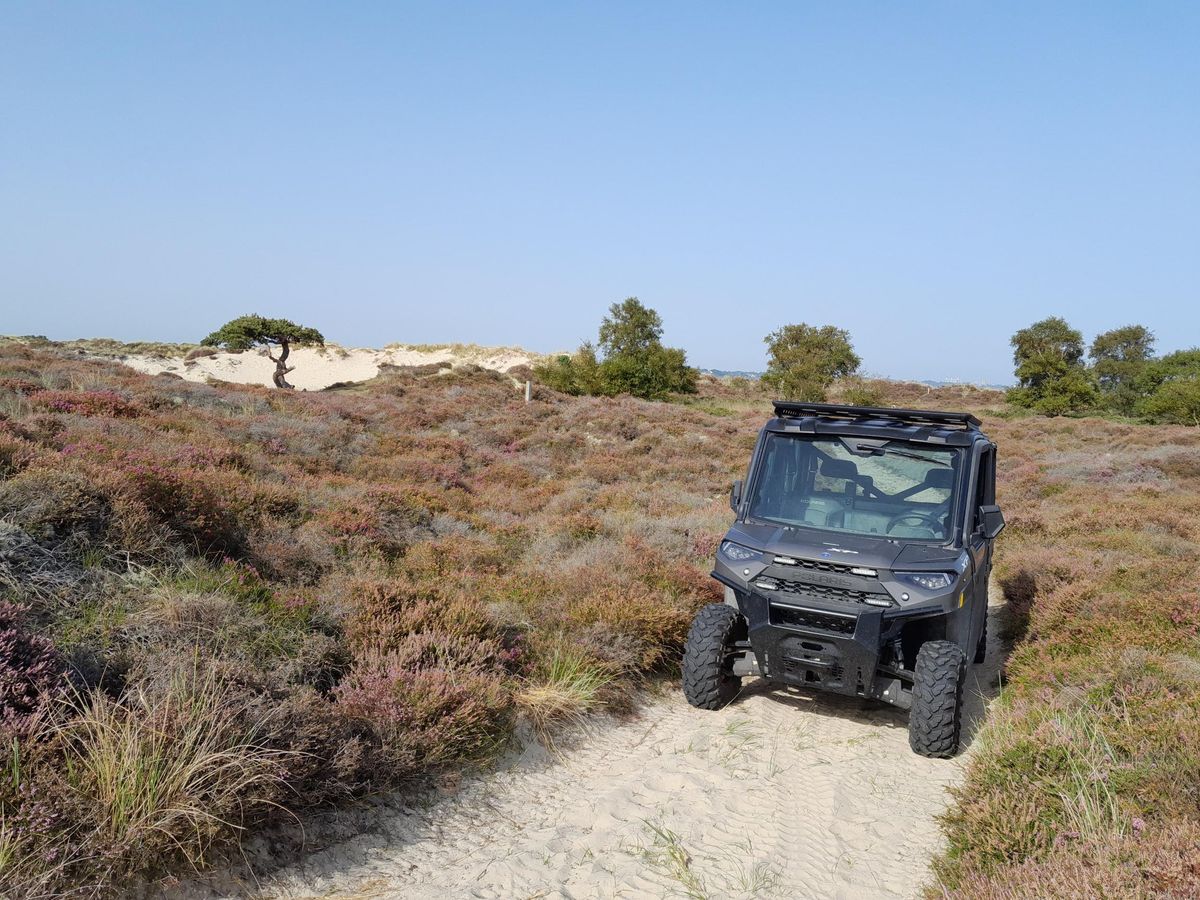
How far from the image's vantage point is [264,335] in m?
34.0

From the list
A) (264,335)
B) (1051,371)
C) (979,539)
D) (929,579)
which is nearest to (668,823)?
(929,579)

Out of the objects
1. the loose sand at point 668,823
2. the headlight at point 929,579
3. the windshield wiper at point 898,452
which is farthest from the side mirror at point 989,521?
the loose sand at point 668,823

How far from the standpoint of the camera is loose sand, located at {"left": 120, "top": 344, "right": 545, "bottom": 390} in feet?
125

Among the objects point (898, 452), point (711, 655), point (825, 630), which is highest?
point (898, 452)

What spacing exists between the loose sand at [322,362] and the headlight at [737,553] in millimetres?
32796

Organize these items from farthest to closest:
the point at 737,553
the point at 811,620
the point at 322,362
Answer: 1. the point at 322,362
2. the point at 737,553
3. the point at 811,620

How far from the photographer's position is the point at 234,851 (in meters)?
3.49

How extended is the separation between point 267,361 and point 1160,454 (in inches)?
1629

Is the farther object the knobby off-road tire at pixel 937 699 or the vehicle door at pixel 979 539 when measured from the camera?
the vehicle door at pixel 979 539

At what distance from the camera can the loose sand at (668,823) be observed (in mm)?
3729

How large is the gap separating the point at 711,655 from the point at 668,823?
5.17ft

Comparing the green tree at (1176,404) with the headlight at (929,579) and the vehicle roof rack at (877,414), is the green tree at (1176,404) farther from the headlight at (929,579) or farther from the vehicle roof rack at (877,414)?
the headlight at (929,579)

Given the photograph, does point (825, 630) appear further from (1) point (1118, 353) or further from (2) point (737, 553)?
(1) point (1118, 353)

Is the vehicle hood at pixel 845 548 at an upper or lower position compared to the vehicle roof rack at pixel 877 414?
lower
